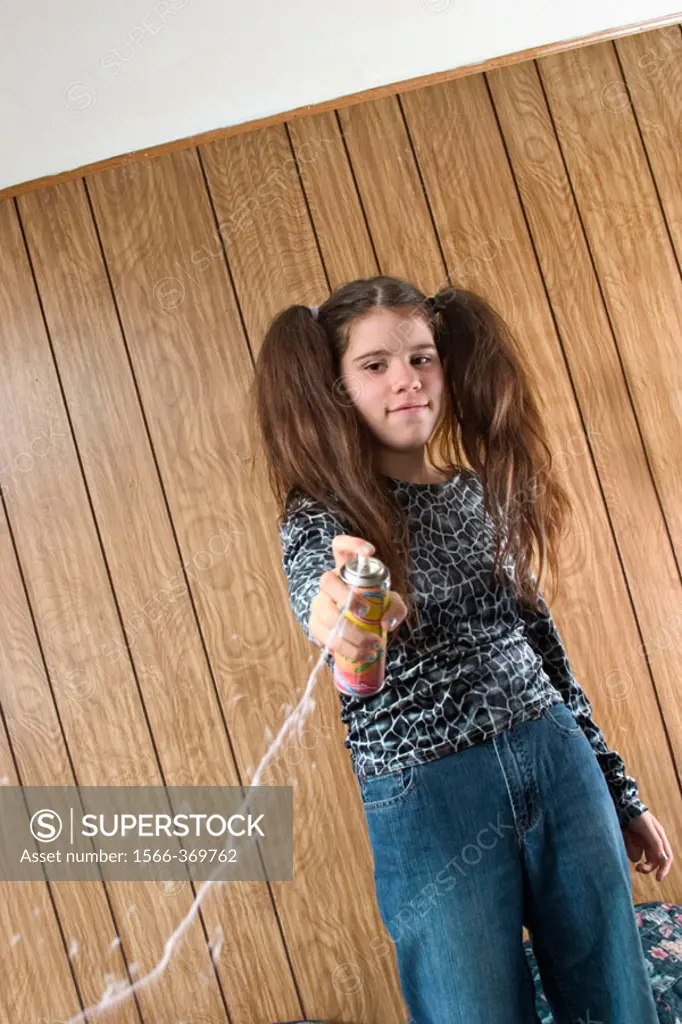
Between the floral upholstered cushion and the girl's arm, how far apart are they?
0.37 m

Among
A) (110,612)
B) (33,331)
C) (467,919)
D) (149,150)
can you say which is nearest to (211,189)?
(149,150)

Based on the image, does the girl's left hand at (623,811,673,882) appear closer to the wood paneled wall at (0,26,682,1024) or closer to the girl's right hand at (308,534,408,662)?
the girl's right hand at (308,534,408,662)

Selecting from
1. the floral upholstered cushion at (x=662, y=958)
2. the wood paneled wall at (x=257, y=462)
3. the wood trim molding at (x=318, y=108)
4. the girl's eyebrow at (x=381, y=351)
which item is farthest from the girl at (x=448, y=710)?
the wood trim molding at (x=318, y=108)

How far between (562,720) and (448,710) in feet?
0.40

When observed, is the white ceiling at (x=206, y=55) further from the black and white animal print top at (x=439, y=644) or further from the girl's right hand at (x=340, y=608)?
the girl's right hand at (x=340, y=608)

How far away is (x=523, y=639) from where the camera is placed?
37.4 inches

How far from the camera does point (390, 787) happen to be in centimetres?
85

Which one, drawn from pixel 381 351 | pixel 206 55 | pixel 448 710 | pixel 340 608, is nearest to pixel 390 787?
pixel 448 710

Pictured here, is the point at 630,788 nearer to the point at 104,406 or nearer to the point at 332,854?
the point at 332,854

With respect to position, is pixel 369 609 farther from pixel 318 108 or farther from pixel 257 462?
pixel 318 108

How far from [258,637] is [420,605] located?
71cm

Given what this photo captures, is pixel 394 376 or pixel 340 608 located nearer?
pixel 340 608

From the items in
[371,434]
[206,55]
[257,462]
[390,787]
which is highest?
[206,55]

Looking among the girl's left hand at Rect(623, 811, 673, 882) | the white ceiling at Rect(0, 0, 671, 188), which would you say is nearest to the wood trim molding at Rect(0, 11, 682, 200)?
the white ceiling at Rect(0, 0, 671, 188)
